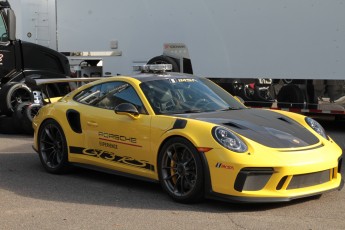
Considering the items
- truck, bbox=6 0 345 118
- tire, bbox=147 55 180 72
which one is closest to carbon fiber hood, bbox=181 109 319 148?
truck, bbox=6 0 345 118

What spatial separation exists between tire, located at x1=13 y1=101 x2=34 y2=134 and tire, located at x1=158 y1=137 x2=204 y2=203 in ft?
20.3

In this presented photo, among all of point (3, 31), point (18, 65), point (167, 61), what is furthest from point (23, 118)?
point (167, 61)

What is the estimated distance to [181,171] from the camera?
19.0ft

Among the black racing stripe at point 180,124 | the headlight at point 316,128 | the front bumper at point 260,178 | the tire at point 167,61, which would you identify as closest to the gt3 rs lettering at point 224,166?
the front bumper at point 260,178

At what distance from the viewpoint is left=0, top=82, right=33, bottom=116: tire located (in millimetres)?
11992

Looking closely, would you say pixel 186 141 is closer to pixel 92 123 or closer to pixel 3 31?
pixel 92 123

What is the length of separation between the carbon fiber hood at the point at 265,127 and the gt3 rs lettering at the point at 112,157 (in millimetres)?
710

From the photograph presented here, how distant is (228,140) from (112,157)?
166 cm

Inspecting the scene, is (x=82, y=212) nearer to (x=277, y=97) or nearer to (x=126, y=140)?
(x=126, y=140)

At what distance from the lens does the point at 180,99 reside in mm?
6555

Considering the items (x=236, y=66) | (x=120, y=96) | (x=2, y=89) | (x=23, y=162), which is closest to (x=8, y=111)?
(x=2, y=89)

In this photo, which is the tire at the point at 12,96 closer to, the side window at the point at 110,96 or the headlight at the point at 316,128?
the side window at the point at 110,96

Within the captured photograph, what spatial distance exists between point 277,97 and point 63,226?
25.8 feet

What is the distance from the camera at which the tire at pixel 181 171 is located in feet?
18.3
